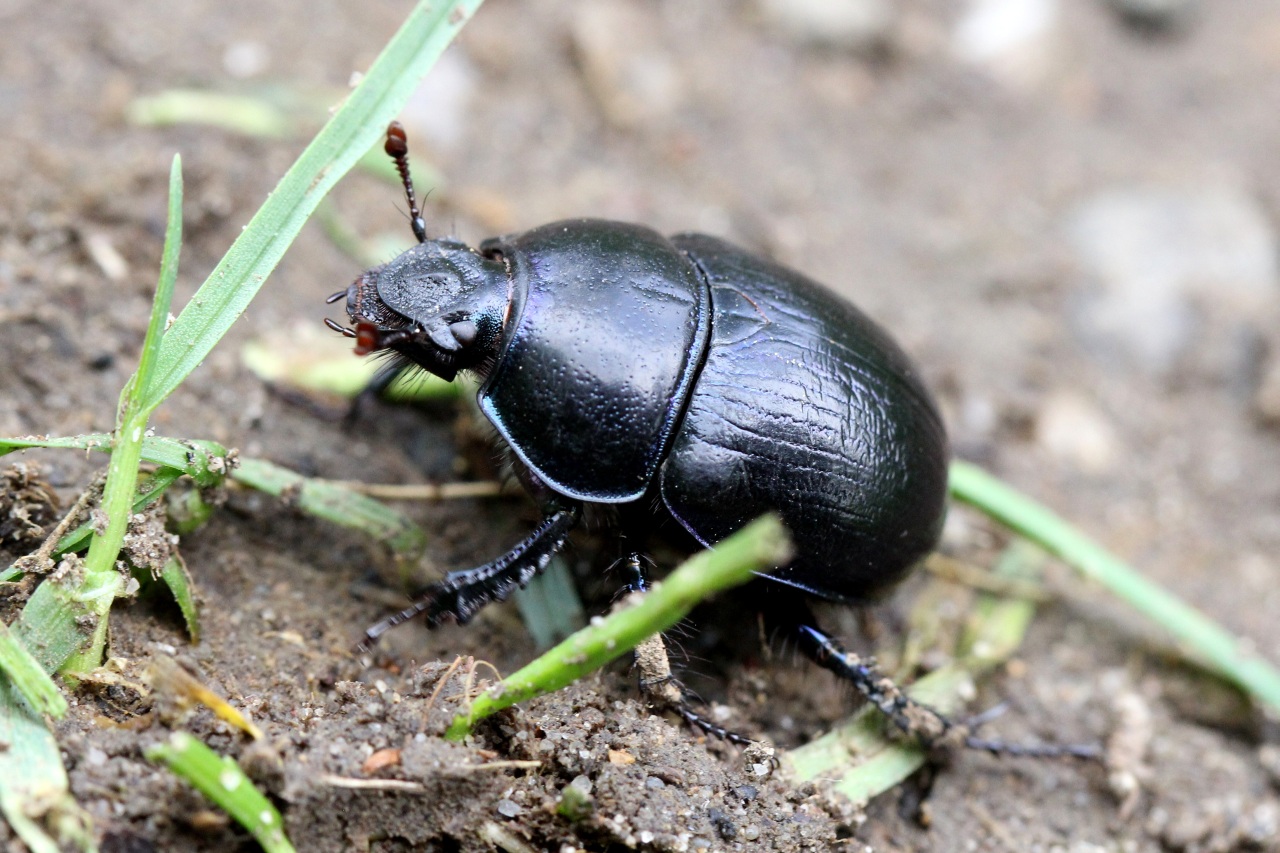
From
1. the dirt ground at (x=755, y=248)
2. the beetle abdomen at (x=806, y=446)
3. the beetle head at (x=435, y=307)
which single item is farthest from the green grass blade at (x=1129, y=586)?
the beetle head at (x=435, y=307)

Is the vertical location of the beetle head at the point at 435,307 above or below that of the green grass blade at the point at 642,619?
above

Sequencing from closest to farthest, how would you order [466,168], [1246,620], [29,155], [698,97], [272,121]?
[29,155] < [1246,620] < [272,121] < [466,168] < [698,97]

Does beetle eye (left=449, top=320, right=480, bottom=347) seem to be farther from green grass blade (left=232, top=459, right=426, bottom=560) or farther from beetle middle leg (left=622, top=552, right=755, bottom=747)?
beetle middle leg (left=622, top=552, right=755, bottom=747)

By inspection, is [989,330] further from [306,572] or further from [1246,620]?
[306,572]

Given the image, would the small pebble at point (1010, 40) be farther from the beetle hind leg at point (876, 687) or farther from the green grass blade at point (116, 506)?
the green grass blade at point (116, 506)

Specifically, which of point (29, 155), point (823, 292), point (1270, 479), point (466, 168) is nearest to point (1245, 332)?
point (1270, 479)

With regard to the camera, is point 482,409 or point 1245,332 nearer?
point 482,409

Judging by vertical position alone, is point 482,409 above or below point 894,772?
above
